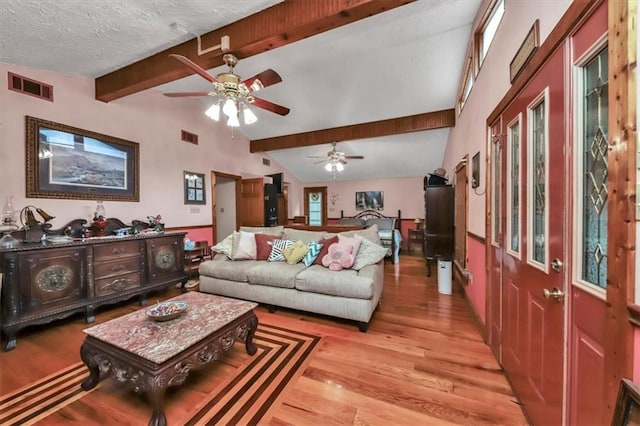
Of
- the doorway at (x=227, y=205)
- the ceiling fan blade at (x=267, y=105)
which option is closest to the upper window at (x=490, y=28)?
the ceiling fan blade at (x=267, y=105)

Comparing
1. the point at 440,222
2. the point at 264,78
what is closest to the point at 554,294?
the point at 264,78

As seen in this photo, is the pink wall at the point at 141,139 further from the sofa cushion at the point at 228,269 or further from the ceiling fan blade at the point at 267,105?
the ceiling fan blade at the point at 267,105

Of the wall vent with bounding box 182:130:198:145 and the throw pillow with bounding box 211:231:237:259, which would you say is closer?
the throw pillow with bounding box 211:231:237:259

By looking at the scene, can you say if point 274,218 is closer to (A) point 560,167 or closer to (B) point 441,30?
(B) point 441,30

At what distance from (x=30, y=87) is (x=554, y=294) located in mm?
4836

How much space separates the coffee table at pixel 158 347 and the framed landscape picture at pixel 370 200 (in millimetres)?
6573

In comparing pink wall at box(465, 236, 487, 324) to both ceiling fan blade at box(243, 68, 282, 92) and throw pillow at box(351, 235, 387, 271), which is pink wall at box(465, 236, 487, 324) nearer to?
throw pillow at box(351, 235, 387, 271)

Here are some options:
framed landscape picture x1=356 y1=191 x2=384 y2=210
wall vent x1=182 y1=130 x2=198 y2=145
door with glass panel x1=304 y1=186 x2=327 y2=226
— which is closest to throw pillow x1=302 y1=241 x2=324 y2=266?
wall vent x1=182 y1=130 x2=198 y2=145

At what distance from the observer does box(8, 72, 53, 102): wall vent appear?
2601 mm

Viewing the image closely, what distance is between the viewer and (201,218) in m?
4.86

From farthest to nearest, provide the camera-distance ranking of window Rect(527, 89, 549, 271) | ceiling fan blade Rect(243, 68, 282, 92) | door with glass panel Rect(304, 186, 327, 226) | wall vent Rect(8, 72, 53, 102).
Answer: door with glass panel Rect(304, 186, 327, 226) → wall vent Rect(8, 72, 53, 102) → ceiling fan blade Rect(243, 68, 282, 92) → window Rect(527, 89, 549, 271)

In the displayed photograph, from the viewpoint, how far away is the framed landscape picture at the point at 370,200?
7.98m

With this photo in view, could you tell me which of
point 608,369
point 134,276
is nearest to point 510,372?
point 608,369

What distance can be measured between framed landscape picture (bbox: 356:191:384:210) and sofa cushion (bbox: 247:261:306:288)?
5397 millimetres
